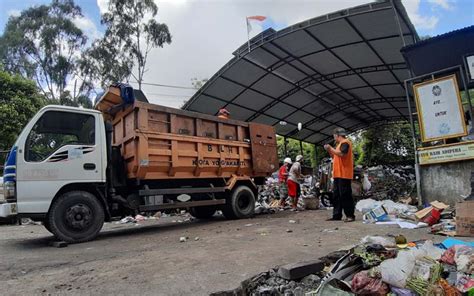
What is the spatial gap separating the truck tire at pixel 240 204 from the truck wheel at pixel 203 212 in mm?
553

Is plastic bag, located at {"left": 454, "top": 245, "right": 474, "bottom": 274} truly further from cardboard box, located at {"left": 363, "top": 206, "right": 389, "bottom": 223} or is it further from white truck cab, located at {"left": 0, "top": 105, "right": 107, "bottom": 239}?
white truck cab, located at {"left": 0, "top": 105, "right": 107, "bottom": 239}

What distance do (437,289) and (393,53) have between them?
373 inches

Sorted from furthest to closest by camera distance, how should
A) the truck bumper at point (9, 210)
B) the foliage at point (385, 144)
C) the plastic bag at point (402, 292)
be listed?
1. the foliage at point (385, 144)
2. the truck bumper at point (9, 210)
3. the plastic bag at point (402, 292)

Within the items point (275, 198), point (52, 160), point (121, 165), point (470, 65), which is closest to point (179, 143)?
point (121, 165)

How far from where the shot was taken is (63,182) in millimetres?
5469

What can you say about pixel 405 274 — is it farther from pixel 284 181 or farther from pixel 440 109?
pixel 284 181

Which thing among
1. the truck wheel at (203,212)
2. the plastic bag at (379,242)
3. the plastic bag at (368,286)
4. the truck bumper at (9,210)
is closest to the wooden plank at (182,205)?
the truck wheel at (203,212)

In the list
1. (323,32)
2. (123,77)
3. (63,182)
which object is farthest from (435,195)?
(123,77)

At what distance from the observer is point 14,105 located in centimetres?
1477

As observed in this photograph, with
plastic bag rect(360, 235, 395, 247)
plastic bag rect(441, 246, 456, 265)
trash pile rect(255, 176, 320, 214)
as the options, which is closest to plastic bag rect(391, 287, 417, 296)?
plastic bag rect(441, 246, 456, 265)

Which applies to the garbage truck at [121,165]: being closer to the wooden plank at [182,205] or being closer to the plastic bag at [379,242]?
the wooden plank at [182,205]

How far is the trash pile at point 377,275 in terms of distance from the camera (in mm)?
2646

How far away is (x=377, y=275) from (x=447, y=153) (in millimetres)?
4474

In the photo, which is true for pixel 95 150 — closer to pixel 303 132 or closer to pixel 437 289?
pixel 437 289
